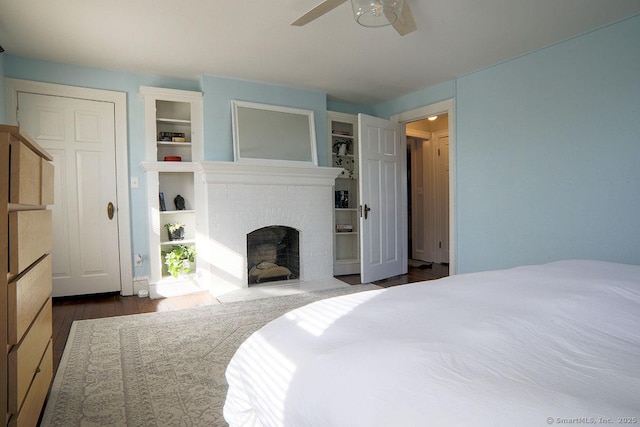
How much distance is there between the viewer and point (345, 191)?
5.11 metres

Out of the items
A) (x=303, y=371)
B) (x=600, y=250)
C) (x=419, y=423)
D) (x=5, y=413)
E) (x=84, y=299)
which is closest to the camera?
(x=419, y=423)

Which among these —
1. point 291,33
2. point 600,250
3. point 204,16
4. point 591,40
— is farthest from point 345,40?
point 600,250

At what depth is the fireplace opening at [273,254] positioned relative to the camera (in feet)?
14.4

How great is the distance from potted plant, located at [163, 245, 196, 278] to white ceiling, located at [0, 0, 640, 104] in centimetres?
187

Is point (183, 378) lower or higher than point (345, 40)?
lower

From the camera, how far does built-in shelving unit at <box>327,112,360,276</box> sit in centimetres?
489

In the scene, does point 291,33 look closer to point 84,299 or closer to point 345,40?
point 345,40

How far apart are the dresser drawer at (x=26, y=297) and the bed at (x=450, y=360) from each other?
2.09 ft

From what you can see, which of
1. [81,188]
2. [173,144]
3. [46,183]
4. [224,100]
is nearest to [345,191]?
[224,100]

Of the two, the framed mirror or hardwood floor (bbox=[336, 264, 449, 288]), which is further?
hardwood floor (bbox=[336, 264, 449, 288])

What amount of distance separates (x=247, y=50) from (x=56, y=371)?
276 cm

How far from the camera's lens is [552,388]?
617mm

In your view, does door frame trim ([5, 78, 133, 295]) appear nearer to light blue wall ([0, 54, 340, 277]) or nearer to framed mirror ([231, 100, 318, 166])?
light blue wall ([0, 54, 340, 277])

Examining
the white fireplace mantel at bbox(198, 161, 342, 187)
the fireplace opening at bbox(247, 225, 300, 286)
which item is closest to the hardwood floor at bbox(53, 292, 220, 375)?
the fireplace opening at bbox(247, 225, 300, 286)
